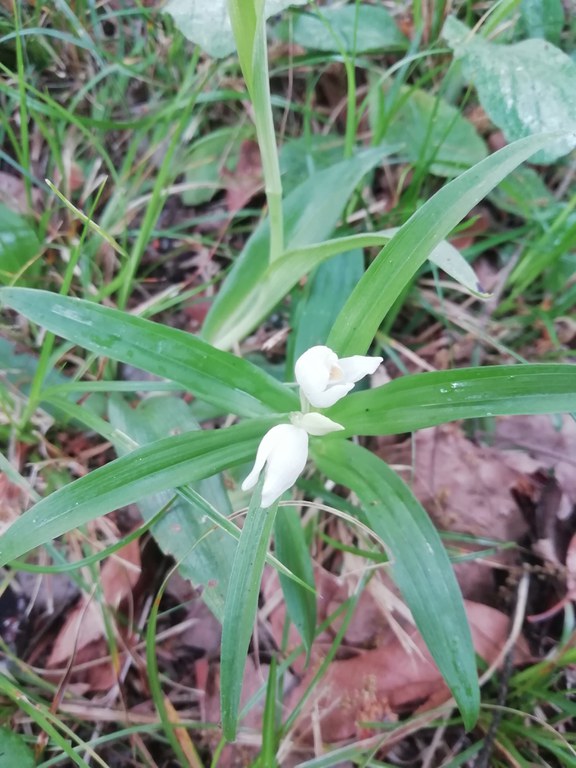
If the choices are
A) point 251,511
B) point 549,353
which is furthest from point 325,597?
point 549,353

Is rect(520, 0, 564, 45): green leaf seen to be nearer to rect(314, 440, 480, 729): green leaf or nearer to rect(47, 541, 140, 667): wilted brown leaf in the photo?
rect(314, 440, 480, 729): green leaf

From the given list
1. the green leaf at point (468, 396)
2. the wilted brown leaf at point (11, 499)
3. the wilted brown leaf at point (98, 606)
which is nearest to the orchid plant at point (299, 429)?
the green leaf at point (468, 396)

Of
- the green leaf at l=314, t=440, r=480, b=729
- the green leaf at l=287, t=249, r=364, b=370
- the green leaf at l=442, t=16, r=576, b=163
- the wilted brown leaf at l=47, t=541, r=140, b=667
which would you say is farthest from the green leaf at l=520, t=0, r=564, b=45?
the wilted brown leaf at l=47, t=541, r=140, b=667

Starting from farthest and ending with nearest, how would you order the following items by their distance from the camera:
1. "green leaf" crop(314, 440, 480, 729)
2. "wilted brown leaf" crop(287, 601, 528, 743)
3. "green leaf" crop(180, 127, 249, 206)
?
"green leaf" crop(180, 127, 249, 206), "wilted brown leaf" crop(287, 601, 528, 743), "green leaf" crop(314, 440, 480, 729)

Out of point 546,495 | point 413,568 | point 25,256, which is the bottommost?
point 546,495

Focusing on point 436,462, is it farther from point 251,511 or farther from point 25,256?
point 25,256
